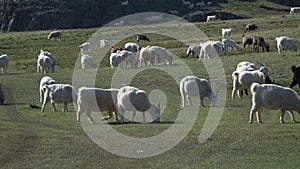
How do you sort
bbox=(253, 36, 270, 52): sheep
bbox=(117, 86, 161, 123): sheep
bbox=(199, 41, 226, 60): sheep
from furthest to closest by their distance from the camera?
bbox=(253, 36, 270, 52): sheep
bbox=(199, 41, 226, 60): sheep
bbox=(117, 86, 161, 123): sheep

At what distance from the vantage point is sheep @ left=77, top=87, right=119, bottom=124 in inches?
886

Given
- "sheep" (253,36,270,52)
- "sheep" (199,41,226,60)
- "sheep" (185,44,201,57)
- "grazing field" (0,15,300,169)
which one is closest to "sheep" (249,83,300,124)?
"grazing field" (0,15,300,169)

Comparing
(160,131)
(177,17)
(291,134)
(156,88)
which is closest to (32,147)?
(160,131)

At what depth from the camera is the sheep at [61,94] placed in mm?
25891

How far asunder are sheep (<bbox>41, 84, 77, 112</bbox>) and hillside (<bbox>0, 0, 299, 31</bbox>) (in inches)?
Answer: 3642

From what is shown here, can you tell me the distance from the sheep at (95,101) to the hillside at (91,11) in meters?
96.1

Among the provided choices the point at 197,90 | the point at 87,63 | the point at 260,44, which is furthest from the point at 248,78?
the point at 260,44

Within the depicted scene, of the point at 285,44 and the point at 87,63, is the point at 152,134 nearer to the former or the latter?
the point at 87,63

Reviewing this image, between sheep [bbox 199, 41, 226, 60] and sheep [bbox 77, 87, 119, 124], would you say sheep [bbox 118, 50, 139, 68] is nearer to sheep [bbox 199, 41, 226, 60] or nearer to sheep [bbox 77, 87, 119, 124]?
sheep [bbox 199, 41, 226, 60]

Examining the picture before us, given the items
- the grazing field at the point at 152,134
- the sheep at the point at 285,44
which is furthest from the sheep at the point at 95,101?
the sheep at the point at 285,44

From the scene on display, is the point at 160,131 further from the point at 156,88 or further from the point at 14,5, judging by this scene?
the point at 14,5

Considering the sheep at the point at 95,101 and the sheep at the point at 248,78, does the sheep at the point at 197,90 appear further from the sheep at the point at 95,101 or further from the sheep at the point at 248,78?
the sheep at the point at 95,101

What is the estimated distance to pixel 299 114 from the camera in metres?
24.0

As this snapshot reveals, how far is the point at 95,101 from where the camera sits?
73.8 feet
